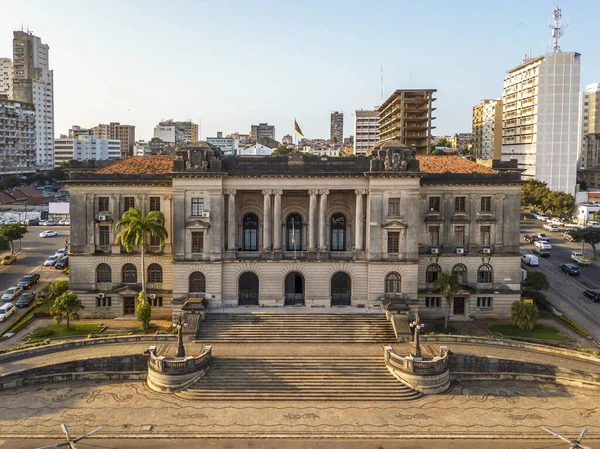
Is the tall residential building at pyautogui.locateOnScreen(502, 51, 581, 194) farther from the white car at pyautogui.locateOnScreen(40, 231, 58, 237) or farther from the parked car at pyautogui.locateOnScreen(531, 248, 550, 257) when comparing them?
the white car at pyautogui.locateOnScreen(40, 231, 58, 237)

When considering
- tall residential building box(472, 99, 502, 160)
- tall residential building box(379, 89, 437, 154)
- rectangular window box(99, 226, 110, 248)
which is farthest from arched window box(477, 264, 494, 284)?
tall residential building box(472, 99, 502, 160)

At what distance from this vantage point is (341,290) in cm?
5156

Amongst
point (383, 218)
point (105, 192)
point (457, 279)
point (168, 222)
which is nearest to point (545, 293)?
point (457, 279)

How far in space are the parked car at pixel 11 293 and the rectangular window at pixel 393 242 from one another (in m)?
42.1

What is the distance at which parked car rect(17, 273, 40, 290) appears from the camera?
62812 millimetres

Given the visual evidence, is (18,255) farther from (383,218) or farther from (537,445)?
(537,445)

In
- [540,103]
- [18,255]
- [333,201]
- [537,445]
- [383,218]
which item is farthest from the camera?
[540,103]

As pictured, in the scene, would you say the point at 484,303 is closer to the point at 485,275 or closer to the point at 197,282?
the point at 485,275

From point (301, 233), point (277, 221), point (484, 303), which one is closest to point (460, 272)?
point (484, 303)

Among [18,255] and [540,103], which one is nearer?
[18,255]

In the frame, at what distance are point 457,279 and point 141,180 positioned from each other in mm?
33035

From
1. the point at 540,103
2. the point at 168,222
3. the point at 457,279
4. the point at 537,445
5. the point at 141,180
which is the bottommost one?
the point at 537,445

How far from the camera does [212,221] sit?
49844 mm

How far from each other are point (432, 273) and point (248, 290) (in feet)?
62.4
